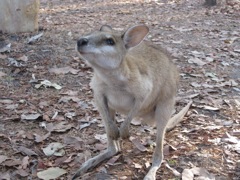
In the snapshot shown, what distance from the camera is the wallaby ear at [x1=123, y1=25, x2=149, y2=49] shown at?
10.2ft

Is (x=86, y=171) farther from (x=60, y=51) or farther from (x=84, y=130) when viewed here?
(x=60, y=51)

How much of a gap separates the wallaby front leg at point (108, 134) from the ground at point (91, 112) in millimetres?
60

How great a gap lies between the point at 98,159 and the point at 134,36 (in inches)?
41.7

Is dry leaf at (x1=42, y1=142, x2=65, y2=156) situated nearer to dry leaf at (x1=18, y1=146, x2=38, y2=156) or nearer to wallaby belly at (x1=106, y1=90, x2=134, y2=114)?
dry leaf at (x1=18, y1=146, x2=38, y2=156)

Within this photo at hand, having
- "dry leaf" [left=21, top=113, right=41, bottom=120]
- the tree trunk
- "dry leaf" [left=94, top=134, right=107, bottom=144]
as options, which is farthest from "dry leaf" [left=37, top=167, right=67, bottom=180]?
the tree trunk

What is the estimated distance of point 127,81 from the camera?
303 centimetres

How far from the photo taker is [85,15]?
28.1 ft

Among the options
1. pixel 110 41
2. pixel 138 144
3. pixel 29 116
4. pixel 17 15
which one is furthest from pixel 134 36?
pixel 17 15

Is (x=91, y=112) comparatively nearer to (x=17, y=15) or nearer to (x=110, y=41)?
(x=110, y=41)

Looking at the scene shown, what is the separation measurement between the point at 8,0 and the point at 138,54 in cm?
320

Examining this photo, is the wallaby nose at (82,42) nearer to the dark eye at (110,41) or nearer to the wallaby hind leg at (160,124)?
A: the dark eye at (110,41)

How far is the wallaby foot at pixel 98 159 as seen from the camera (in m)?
3.14

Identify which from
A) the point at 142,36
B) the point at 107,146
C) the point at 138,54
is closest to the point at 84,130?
the point at 107,146

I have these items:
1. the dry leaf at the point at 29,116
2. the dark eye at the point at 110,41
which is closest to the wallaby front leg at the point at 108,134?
the dark eye at the point at 110,41
